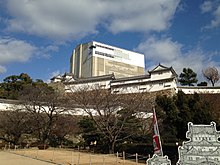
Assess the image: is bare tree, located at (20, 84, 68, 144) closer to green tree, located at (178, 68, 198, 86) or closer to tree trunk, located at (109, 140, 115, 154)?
tree trunk, located at (109, 140, 115, 154)

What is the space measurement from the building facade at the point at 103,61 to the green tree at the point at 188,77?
22787 mm

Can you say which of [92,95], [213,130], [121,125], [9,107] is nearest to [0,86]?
[9,107]

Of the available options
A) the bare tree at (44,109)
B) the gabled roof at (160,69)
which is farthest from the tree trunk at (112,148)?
the gabled roof at (160,69)

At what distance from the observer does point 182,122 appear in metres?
Result: 14.3

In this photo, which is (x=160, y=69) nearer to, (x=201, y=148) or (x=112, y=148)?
(x=112, y=148)

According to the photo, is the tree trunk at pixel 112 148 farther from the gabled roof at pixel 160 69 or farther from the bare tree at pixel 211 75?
the bare tree at pixel 211 75

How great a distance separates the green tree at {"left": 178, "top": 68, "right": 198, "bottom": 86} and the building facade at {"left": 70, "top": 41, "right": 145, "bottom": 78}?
2279 cm

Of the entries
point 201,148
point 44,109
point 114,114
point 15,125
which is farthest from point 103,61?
point 201,148

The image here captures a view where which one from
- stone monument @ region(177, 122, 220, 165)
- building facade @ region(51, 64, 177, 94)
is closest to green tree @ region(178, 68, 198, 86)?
building facade @ region(51, 64, 177, 94)

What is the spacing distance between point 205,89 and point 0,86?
94.9 feet

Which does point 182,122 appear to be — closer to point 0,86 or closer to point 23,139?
point 23,139

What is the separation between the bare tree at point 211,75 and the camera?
140 ft

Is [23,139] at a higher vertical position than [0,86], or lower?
lower

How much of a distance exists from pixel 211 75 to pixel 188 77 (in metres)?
6.46
